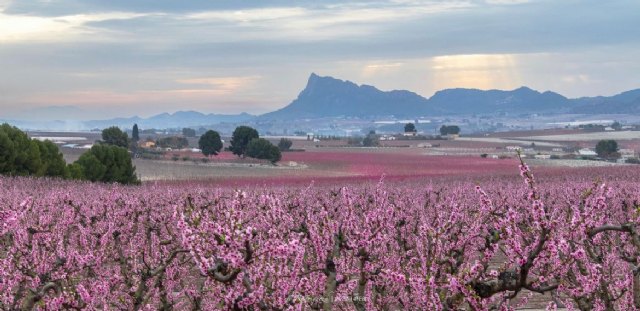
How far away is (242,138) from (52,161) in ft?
181

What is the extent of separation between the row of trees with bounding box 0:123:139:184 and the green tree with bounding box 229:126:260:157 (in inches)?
1858

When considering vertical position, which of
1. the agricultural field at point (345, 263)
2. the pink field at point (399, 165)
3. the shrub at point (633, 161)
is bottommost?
the shrub at point (633, 161)

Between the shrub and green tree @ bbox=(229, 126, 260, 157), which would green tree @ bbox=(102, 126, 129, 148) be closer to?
green tree @ bbox=(229, 126, 260, 157)

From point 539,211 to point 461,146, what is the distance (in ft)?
564

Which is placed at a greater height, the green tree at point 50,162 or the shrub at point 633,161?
the green tree at point 50,162

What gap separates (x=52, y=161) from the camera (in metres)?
68.8

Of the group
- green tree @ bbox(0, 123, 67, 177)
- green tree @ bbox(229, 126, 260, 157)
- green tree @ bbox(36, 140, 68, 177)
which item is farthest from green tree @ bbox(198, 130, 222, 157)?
green tree @ bbox(0, 123, 67, 177)

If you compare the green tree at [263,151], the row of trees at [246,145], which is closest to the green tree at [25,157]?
the green tree at [263,151]

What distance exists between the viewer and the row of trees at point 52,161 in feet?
215

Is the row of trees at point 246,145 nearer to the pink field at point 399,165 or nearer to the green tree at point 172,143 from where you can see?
the pink field at point 399,165

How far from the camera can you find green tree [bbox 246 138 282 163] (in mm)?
114188

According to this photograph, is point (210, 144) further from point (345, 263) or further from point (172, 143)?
point (345, 263)

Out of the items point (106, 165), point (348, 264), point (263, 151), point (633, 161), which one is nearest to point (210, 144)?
point (263, 151)

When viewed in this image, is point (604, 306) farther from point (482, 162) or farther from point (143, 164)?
point (143, 164)
